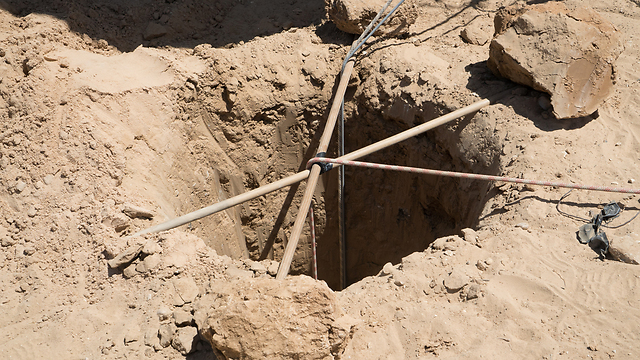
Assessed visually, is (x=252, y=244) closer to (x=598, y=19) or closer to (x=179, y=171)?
(x=179, y=171)

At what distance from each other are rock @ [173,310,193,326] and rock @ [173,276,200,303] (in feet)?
0.39

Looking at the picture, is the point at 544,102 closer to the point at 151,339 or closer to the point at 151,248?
the point at 151,248

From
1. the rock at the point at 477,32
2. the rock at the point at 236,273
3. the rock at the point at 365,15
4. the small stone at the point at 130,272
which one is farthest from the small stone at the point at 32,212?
the rock at the point at 477,32

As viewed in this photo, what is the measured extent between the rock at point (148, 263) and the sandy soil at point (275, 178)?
0.5 inches

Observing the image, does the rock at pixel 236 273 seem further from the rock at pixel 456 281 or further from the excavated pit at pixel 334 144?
the rock at pixel 456 281

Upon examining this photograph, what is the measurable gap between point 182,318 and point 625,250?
3.07m

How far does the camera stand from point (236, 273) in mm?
3531

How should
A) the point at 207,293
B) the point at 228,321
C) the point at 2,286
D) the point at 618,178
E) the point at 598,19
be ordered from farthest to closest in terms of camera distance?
the point at 598,19 → the point at 618,178 → the point at 2,286 → the point at 207,293 → the point at 228,321

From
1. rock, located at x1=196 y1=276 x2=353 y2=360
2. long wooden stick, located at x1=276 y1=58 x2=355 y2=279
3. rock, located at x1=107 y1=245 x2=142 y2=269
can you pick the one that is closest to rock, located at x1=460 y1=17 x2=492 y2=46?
long wooden stick, located at x1=276 y1=58 x2=355 y2=279

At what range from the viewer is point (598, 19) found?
14.7ft

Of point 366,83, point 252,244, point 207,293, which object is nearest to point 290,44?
point 366,83

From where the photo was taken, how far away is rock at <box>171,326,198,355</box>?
3004 millimetres

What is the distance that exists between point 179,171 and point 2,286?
1794 mm

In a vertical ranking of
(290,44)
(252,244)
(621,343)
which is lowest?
(252,244)
